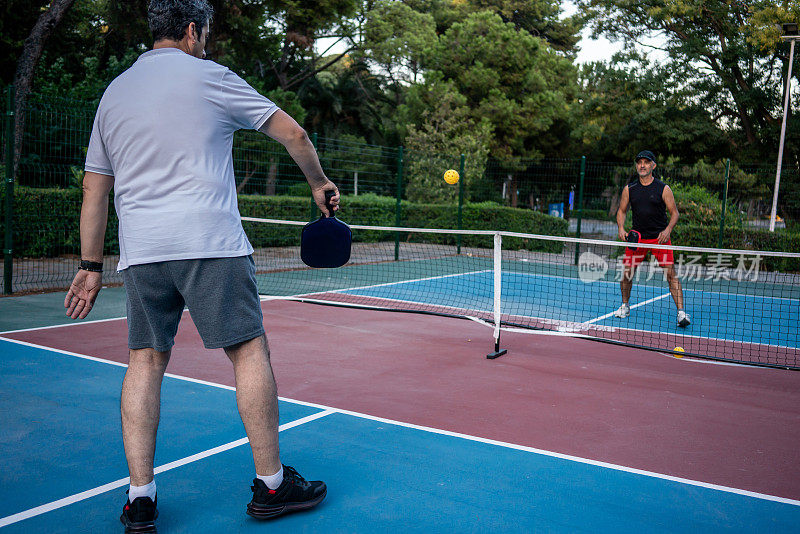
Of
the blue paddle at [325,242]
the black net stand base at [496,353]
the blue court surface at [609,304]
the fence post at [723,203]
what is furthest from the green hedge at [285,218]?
the blue paddle at [325,242]

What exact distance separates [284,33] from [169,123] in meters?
22.3

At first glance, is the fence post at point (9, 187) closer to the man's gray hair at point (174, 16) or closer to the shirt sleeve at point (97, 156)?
the shirt sleeve at point (97, 156)

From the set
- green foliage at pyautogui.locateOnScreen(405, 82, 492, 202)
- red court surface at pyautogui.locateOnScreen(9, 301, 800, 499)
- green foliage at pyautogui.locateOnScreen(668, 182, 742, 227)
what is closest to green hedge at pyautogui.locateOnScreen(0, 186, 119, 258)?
red court surface at pyautogui.locateOnScreen(9, 301, 800, 499)

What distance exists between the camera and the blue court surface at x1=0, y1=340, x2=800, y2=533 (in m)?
2.82

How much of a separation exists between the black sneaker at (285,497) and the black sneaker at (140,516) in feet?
1.23

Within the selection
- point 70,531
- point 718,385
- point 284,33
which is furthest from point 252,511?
point 284,33

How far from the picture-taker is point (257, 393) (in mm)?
2662

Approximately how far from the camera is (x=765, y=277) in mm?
14156

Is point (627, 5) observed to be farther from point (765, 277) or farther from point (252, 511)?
point (252, 511)

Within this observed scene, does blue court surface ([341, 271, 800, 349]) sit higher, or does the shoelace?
the shoelace

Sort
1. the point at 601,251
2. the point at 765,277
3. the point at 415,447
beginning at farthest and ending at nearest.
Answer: the point at 601,251, the point at 765,277, the point at 415,447

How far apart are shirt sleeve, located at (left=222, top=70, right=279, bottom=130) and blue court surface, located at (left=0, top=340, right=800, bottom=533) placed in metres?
1.60

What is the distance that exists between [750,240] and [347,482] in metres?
14.8

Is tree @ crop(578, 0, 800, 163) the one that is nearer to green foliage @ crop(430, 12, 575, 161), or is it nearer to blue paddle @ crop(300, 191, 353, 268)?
green foliage @ crop(430, 12, 575, 161)
